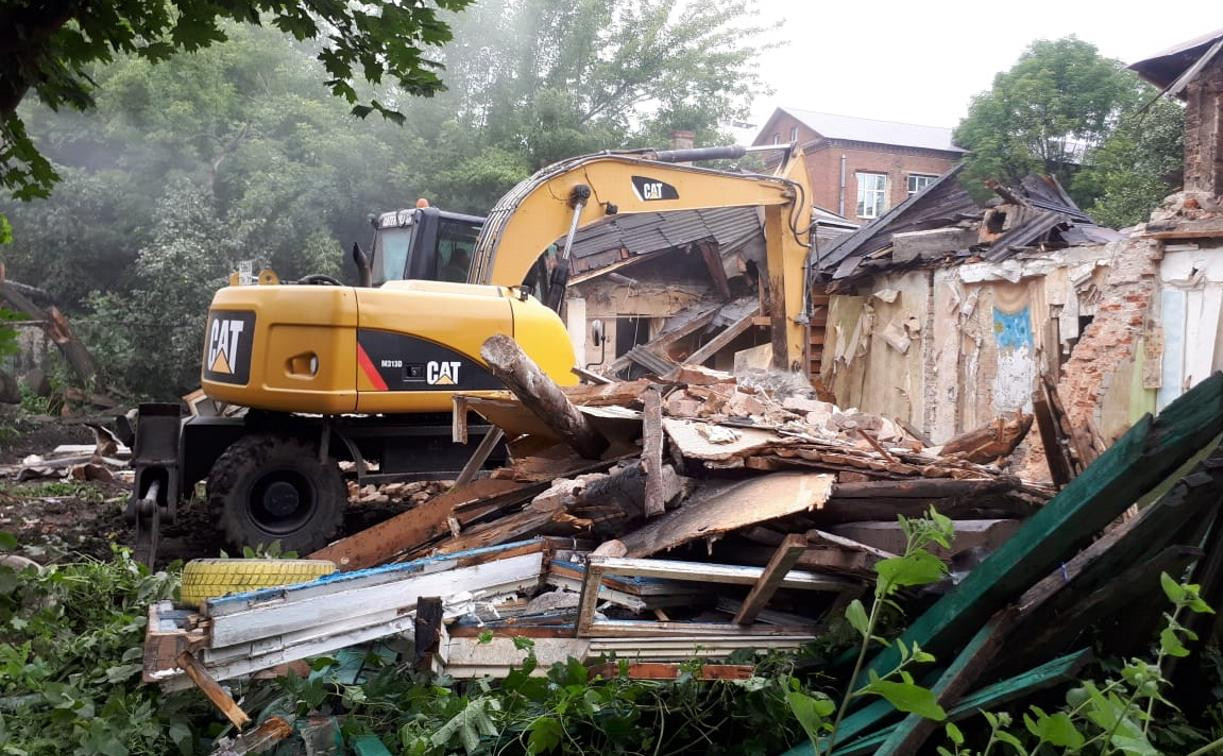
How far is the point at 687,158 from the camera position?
9.38 m

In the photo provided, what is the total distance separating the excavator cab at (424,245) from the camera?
8.16m

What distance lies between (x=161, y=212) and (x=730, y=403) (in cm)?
1664

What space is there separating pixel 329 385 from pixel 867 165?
1222 inches

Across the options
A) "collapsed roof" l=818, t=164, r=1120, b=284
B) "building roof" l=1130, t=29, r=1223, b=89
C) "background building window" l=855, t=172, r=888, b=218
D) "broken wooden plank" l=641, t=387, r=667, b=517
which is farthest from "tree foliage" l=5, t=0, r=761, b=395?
"broken wooden plank" l=641, t=387, r=667, b=517

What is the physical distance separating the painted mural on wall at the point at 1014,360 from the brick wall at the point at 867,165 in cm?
2287

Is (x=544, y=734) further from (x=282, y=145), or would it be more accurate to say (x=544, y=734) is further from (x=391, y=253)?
(x=282, y=145)

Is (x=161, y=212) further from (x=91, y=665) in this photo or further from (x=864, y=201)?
(x=864, y=201)

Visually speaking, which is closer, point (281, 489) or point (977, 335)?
point (281, 489)

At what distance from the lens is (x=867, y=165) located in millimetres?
Answer: 34562

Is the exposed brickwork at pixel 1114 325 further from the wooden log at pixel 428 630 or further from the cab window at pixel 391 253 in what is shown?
the wooden log at pixel 428 630

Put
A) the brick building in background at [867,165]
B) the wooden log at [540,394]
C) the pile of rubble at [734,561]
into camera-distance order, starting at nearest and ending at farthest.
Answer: the pile of rubble at [734,561], the wooden log at [540,394], the brick building in background at [867,165]

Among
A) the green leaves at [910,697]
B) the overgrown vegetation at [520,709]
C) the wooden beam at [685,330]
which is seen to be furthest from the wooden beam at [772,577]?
the wooden beam at [685,330]

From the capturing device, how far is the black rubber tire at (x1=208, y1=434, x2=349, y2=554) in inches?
256

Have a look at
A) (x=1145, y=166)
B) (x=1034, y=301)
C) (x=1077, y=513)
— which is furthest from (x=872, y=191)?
(x=1077, y=513)
